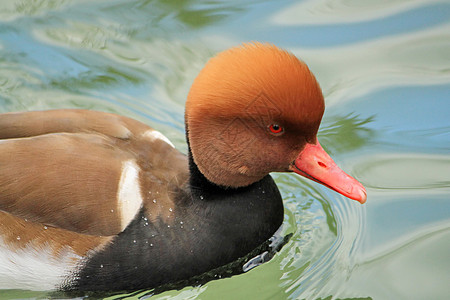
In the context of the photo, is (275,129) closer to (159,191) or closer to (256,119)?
(256,119)

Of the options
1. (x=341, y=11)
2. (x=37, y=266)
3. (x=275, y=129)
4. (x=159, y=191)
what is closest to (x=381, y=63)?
(x=341, y=11)

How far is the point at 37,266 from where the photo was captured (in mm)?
3746

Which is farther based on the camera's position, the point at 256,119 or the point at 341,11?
the point at 341,11

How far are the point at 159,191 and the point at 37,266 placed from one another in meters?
0.77

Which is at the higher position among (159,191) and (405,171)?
(159,191)

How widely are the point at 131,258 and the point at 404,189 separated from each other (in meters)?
2.02

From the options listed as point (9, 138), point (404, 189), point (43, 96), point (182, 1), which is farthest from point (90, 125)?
point (182, 1)

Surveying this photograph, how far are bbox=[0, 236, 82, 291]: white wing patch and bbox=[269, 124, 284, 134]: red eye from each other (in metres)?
1.24

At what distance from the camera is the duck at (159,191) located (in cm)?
353

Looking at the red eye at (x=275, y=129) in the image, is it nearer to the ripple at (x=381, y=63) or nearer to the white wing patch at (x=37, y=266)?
the white wing patch at (x=37, y=266)

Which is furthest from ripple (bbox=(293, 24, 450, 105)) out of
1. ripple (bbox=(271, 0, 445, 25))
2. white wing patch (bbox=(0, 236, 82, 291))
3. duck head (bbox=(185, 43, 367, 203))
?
white wing patch (bbox=(0, 236, 82, 291))

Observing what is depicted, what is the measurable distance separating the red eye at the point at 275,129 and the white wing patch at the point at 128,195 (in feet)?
2.65

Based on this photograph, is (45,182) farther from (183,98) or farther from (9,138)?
(183,98)

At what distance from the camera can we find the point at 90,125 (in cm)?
411
